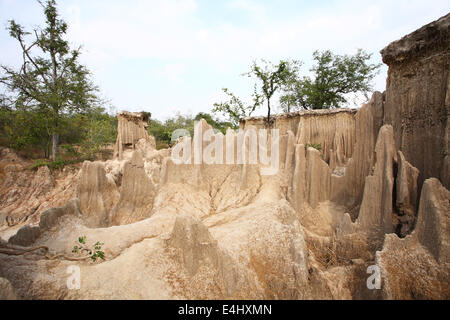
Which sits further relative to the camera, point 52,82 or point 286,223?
point 52,82

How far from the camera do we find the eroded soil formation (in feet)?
10.4

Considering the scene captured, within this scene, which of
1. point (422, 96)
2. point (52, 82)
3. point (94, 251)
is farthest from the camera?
point (52, 82)

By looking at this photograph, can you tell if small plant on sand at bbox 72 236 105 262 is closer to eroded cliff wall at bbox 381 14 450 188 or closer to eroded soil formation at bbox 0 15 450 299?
eroded soil formation at bbox 0 15 450 299

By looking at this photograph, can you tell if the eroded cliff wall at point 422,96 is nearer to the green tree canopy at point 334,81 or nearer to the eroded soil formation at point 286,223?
the eroded soil formation at point 286,223

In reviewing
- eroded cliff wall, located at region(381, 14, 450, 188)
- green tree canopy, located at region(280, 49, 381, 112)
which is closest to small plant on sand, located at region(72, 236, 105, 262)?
eroded cliff wall, located at region(381, 14, 450, 188)

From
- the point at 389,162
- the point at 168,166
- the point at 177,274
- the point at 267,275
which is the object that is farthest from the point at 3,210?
the point at 389,162

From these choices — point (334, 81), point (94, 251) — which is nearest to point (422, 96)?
point (94, 251)

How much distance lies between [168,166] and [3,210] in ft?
34.4

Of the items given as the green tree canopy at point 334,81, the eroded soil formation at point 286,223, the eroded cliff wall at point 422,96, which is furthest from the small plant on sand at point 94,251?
the green tree canopy at point 334,81

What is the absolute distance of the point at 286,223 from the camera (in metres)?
4.52

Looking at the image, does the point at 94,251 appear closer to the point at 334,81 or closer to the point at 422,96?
the point at 422,96

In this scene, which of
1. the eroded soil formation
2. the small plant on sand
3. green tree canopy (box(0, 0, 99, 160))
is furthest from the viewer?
green tree canopy (box(0, 0, 99, 160))

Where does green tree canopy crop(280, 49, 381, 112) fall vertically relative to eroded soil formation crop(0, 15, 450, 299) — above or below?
above

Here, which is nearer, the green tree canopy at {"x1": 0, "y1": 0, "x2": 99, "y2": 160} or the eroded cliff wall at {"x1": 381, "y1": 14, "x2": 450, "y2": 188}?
the eroded cliff wall at {"x1": 381, "y1": 14, "x2": 450, "y2": 188}
